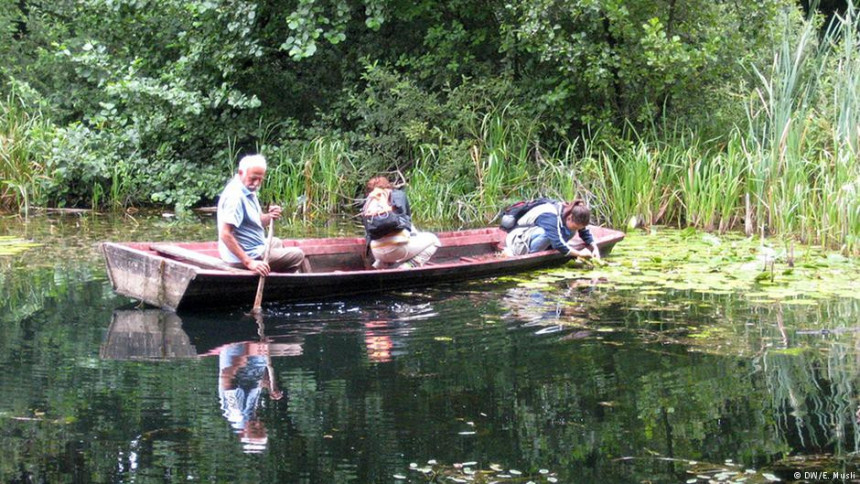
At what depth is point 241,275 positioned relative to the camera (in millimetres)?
7910

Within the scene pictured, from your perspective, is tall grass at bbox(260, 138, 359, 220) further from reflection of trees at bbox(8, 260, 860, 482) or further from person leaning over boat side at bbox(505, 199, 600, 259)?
reflection of trees at bbox(8, 260, 860, 482)

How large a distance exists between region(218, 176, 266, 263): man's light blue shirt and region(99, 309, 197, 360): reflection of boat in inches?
29.5

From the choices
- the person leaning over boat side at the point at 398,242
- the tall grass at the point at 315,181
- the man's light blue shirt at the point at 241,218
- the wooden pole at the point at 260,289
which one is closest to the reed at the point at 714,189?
the person leaning over boat side at the point at 398,242

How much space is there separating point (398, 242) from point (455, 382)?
351cm

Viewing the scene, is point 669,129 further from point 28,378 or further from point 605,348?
point 28,378

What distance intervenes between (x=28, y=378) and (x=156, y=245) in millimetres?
2531

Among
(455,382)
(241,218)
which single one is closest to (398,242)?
(241,218)

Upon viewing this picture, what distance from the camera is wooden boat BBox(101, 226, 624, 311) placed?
25.8ft

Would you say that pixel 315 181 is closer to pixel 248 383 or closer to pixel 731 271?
pixel 731 271

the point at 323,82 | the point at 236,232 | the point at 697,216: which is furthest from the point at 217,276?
the point at 323,82

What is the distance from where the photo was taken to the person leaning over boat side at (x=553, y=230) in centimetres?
986

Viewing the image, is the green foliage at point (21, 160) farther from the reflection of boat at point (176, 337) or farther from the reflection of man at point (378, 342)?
the reflection of man at point (378, 342)

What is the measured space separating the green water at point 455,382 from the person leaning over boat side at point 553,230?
499mm

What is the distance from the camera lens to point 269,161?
1577cm
